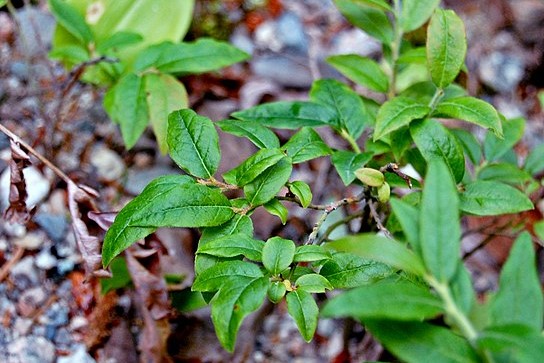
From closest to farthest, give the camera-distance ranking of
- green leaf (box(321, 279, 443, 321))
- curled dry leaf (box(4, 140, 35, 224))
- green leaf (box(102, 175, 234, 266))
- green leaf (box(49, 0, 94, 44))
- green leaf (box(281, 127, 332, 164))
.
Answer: green leaf (box(321, 279, 443, 321)) → green leaf (box(102, 175, 234, 266)) → green leaf (box(281, 127, 332, 164)) → curled dry leaf (box(4, 140, 35, 224)) → green leaf (box(49, 0, 94, 44))

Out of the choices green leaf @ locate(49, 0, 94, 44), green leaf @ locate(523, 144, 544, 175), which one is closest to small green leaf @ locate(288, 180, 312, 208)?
green leaf @ locate(523, 144, 544, 175)

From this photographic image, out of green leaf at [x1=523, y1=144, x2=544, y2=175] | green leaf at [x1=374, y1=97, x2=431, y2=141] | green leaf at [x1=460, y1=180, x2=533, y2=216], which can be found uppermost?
green leaf at [x1=374, y1=97, x2=431, y2=141]

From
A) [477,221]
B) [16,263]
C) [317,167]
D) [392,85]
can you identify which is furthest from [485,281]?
[16,263]

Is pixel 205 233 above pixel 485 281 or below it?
above

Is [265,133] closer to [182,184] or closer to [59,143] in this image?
[182,184]

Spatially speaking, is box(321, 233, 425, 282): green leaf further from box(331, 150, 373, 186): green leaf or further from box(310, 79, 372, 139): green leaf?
box(310, 79, 372, 139): green leaf

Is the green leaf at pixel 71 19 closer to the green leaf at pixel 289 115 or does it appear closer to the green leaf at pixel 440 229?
the green leaf at pixel 289 115
